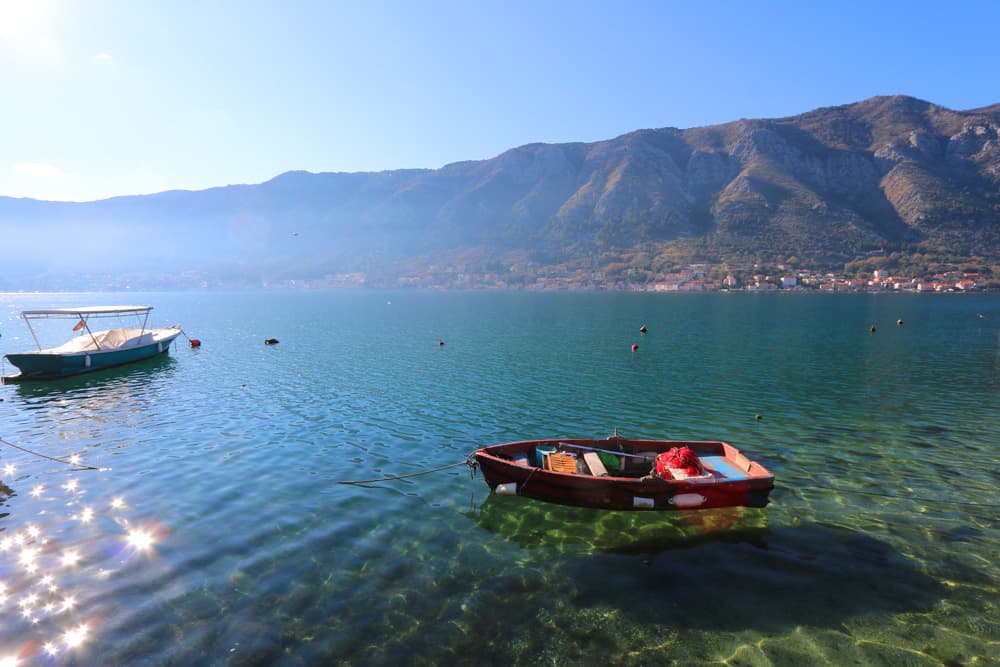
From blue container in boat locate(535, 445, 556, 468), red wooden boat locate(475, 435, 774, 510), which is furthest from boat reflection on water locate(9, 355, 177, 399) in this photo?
blue container in boat locate(535, 445, 556, 468)

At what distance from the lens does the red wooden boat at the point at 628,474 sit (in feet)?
50.3

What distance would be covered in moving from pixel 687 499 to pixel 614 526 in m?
2.59

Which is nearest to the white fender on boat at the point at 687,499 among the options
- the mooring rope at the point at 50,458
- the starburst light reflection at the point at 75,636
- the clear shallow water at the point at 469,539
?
the clear shallow water at the point at 469,539

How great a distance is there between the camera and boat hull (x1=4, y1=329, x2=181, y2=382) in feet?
128

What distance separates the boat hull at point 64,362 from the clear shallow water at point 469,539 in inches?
325

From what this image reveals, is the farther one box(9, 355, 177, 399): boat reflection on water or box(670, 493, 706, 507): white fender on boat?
box(9, 355, 177, 399): boat reflection on water

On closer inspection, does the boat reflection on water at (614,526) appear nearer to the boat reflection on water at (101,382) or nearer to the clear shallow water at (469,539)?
the clear shallow water at (469,539)

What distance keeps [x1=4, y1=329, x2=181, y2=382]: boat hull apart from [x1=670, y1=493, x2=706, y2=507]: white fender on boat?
49510 millimetres

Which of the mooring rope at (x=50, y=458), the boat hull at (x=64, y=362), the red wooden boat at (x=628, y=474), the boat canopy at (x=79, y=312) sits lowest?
the mooring rope at (x=50, y=458)

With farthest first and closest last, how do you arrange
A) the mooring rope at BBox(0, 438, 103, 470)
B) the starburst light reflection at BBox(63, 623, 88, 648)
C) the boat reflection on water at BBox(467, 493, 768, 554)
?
the mooring rope at BBox(0, 438, 103, 470), the boat reflection on water at BBox(467, 493, 768, 554), the starburst light reflection at BBox(63, 623, 88, 648)

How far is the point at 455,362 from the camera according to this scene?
48094 mm

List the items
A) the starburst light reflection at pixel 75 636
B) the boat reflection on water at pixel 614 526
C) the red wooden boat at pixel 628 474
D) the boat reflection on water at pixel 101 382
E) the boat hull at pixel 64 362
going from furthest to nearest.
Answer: the boat hull at pixel 64 362 < the boat reflection on water at pixel 101 382 < the red wooden boat at pixel 628 474 < the boat reflection on water at pixel 614 526 < the starburst light reflection at pixel 75 636

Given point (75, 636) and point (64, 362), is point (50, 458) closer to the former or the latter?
point (75, 636)

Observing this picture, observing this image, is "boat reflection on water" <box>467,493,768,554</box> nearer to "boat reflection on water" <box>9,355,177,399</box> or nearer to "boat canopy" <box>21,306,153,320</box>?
"boat reflection on water" <box>9,355,177,399</box>
